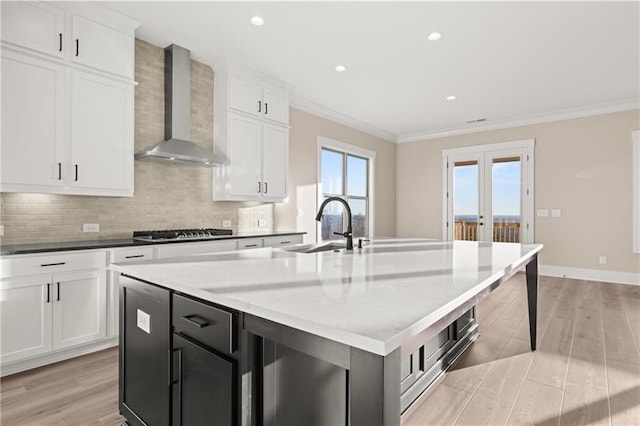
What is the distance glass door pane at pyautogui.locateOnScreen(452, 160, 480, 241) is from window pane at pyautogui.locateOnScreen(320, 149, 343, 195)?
8.19ft

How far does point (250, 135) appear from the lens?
13.8ft

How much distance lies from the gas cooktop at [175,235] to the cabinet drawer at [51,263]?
45 centimetres

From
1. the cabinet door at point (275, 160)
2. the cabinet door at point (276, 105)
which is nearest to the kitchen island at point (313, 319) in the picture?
the cabinet door at point (275, 160)

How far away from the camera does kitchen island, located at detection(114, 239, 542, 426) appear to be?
0.77 meters

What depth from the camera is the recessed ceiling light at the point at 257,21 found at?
305cm

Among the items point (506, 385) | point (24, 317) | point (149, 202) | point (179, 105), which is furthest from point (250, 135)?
point (506, 385)

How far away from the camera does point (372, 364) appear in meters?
0.74

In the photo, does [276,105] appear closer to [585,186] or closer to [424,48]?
[424,48]

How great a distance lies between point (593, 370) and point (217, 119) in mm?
4207

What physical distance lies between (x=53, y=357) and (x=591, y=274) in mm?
7012

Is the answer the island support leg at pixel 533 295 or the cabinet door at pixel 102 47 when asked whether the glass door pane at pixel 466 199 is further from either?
the cabinet door at pixel 102 47

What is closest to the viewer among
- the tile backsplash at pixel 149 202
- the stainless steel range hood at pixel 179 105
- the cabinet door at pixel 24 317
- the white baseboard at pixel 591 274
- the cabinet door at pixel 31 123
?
the cabinet door at pixel 24 317

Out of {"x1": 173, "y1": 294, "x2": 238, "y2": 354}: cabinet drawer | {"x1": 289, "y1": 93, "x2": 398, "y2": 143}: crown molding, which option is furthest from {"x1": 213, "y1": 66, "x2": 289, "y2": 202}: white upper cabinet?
{"x1": 173, "y1": 294, "x2": 238, "y2": 354}: cabinet drawer

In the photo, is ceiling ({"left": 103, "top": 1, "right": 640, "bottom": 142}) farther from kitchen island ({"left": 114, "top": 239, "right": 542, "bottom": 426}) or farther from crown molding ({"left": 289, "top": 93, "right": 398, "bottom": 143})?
kitchen island ({"left": 114, "top": 239, "right": 542, "bottom": 426})
